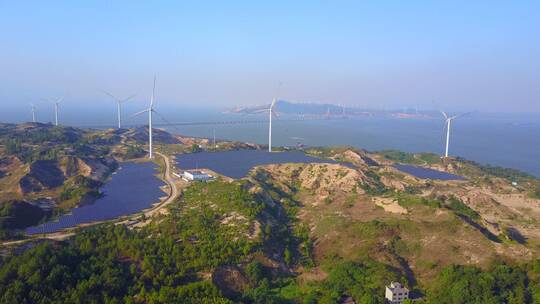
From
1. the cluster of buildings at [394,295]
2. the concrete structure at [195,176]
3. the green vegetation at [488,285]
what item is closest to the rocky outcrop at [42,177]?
the concrete structure at [195,176]

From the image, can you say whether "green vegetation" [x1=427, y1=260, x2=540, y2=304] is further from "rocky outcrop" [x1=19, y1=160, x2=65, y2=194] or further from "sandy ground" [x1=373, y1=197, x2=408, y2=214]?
"rocky outcrop" [x1=19, y1=160, x2=65, y2=194]

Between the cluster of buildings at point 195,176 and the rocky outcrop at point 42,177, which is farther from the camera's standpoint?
the cluster of buildings at point 195,176

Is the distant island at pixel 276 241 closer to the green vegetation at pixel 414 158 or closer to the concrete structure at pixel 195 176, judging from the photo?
the concrete structure at pixel 195 176

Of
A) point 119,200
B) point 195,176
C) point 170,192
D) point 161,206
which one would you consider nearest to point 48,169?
point 119,200

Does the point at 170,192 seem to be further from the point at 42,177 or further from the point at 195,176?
the point at 42,177

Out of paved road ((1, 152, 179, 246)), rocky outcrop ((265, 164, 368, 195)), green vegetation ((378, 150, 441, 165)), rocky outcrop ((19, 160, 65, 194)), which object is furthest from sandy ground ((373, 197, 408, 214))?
rocky outcrop ((19, 160, 65, 194))
